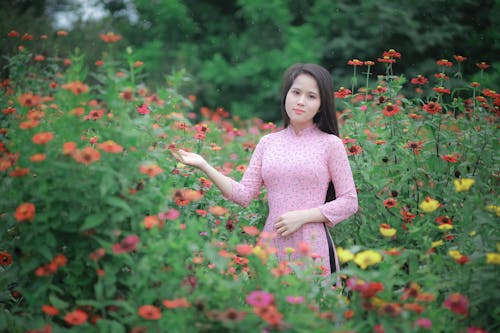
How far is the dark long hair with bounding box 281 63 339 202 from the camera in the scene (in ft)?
7.77

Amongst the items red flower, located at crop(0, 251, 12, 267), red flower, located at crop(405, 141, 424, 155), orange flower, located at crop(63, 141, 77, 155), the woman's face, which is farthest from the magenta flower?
red flower, located at crop(405, 141, 424, 155)

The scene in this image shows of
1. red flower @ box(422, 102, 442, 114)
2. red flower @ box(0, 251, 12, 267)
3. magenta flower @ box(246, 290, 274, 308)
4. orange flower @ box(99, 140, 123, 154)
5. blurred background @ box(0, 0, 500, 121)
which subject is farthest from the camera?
blurred background @ box(0, 0, 500, 121)

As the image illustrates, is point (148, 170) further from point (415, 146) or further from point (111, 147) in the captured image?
point (415, 146)

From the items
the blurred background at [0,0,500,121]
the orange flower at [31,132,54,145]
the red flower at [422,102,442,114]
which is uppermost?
the orange flower at [31,132,54,145]

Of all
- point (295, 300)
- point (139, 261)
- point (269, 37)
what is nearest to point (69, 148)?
point (139, 261)

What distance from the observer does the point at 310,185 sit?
7.64ft

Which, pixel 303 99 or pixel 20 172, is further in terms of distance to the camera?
pixel 303 99

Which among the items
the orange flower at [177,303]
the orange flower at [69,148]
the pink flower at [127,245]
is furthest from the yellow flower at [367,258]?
the orange flower at [69,148]

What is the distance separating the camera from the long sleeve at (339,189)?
2.28 m

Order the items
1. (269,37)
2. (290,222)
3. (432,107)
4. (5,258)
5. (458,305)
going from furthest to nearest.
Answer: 1. (269,37)
2. (432,107)
3. (290,222)
4. (5,258)
5. (458,305)

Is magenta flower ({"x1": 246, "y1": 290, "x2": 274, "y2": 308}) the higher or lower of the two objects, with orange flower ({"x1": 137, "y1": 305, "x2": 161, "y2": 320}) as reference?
higher

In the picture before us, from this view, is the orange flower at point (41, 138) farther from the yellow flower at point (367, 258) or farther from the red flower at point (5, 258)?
the yellow flower at point (367, 258)

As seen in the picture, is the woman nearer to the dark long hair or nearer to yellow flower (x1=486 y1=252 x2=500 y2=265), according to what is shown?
the dark long hair

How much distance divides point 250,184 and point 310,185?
32cm
